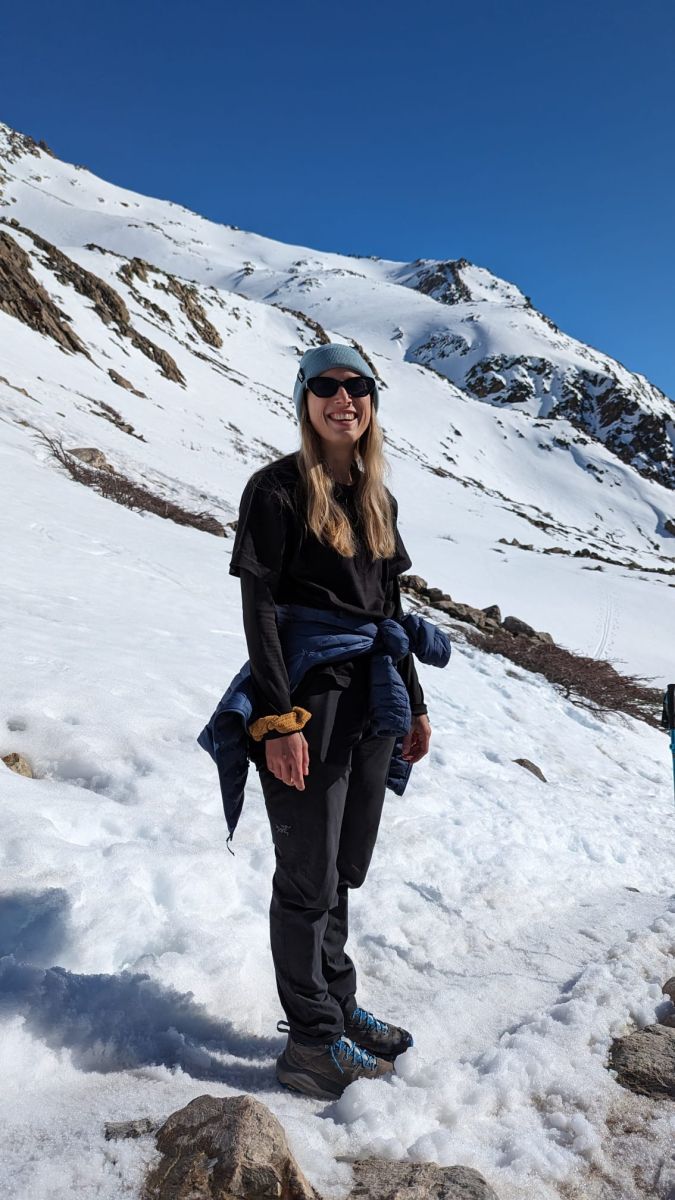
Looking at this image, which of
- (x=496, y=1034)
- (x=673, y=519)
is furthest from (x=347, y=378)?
(x=673, y=519)

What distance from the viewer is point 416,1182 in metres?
1.66

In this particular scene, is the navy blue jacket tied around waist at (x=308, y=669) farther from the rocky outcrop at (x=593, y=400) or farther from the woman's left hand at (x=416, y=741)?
the rocky outcrop at (x=593, y=400)

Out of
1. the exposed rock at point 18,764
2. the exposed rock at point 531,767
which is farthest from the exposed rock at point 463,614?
the exposed rock at point 18,764

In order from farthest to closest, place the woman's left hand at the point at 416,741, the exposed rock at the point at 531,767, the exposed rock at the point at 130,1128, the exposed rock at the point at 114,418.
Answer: the exposed rock at the point at 114,418 → the exposed rock at the point at 531,767 → the woman's left hand at the point at 416,741 → the exposed rock at the point at 130,1128

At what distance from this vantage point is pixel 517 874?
3.89 meters

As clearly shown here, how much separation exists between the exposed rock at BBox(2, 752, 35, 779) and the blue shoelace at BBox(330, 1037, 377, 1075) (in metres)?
2.00

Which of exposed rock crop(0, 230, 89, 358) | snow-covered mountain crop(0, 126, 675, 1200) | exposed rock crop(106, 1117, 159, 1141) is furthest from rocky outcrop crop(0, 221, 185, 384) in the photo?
exposed rock crop(106, 1117, 159, 1141)

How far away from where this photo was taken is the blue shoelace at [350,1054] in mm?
2125

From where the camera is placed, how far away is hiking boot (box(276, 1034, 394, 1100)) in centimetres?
211

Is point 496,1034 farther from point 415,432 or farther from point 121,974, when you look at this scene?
point 415,432

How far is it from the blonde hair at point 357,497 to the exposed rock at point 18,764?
2.20m

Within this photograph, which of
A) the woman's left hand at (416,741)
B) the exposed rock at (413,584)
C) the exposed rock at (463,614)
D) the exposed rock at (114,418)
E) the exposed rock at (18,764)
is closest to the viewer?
the woman's left hand at (416,741)

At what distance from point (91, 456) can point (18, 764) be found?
11355mm

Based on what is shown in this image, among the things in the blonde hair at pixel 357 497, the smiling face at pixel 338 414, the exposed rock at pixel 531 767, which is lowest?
the exposed rock at pixel 531 767
